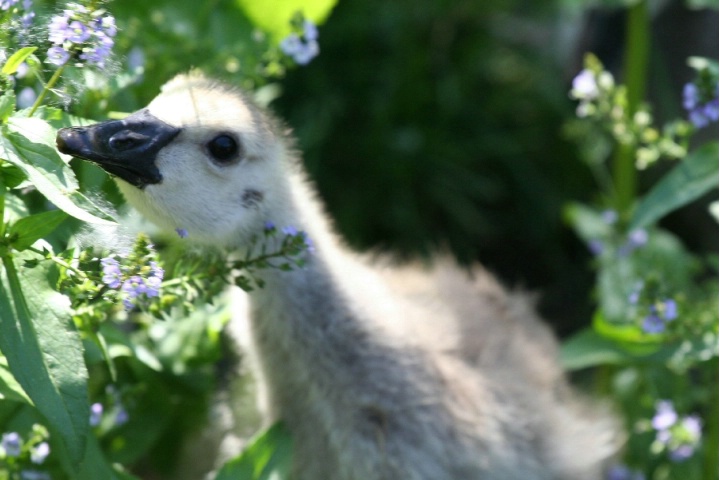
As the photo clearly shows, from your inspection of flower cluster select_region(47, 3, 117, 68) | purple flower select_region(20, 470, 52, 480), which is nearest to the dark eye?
flower cluster select_region(47, 3, 117, 68)

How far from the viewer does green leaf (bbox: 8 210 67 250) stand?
1293 mm

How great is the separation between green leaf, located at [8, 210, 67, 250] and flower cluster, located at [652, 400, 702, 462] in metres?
1.30

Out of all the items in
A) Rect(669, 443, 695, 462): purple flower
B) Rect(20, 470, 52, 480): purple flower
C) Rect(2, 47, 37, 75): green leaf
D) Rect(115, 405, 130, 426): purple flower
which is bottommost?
Rect(20, 470, 52, 480): purple flower

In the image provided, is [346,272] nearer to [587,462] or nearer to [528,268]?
[587,462]

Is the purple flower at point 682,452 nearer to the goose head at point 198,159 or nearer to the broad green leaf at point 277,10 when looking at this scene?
the goose head at point 198,159

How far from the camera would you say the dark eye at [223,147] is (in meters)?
1.59

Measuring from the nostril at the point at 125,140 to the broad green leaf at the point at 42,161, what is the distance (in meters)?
0.15

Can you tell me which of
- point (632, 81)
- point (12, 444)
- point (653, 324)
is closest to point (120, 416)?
point (12, 444)

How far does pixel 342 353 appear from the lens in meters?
1.91

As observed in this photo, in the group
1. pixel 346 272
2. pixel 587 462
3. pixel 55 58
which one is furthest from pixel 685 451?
pixel 55 58

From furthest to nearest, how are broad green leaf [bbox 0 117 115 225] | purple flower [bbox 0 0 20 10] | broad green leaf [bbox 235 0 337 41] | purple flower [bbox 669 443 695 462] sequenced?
broad green leaf [bbox 235 0 337 41] → purple flower [bbox 669 443 695 462] → purple flower [bbox 0 0 20 10] → broad green leaf [bbox 0 117 115 225]

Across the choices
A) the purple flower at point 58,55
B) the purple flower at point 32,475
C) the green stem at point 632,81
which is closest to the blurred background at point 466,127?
the green stem at point 632,81

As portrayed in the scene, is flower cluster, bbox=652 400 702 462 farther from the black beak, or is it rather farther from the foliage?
the black beak

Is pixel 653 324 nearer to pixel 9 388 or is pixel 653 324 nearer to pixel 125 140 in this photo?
pixel 125 140
